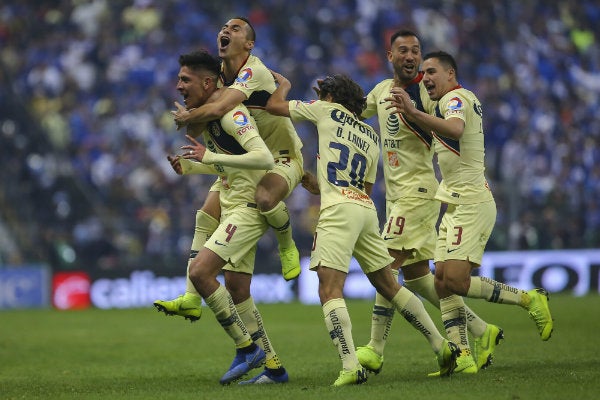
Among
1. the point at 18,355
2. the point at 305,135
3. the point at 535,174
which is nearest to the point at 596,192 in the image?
the point at 535,174

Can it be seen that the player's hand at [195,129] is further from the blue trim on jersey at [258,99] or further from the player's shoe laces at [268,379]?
the player's shoe laces at [268,379]

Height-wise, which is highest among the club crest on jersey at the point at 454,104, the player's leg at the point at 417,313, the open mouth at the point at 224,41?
the open mouth at the point at 224,41

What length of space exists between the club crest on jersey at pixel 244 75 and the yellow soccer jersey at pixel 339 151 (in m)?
0.53

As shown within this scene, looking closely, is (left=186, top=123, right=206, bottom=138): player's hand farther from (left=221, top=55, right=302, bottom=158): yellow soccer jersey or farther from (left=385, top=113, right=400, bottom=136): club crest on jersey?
(left=385, top=113, right=400, bottom=136): club crest on jersey

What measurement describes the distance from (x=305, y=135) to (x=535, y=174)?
5.18 m

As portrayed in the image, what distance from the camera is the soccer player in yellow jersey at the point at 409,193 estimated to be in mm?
9406

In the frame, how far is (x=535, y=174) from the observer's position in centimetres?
2261

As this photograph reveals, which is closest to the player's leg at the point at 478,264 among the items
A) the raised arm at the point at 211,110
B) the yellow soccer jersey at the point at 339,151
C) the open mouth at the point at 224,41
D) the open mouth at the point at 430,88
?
the open mouth at the point at 430,88

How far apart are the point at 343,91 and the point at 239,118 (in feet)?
2.89

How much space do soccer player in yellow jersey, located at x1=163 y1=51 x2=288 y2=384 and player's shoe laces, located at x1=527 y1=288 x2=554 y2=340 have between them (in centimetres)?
241

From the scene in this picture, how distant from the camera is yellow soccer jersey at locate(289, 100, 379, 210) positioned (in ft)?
27.0

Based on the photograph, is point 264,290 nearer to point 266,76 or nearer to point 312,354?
point 312,354

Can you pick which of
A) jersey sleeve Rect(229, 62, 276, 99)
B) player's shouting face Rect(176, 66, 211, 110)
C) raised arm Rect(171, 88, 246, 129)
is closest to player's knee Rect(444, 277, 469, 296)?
jersey sleeve Rect(229, 62, 276, 99)

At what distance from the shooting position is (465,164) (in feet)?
30.6
